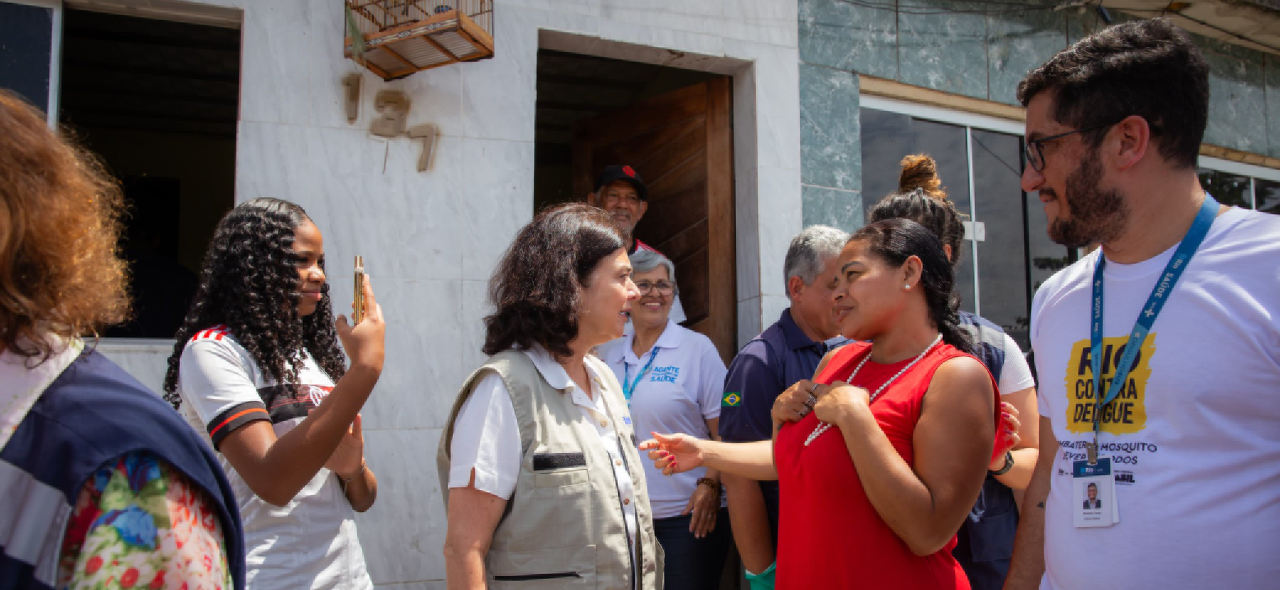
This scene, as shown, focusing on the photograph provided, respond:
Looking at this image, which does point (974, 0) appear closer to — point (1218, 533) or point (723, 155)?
point (723, 155)

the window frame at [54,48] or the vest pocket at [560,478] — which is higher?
the window frame at [54,48]

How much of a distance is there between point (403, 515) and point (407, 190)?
1.53m

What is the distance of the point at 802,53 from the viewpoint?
536 cm

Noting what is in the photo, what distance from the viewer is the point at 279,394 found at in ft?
8.07

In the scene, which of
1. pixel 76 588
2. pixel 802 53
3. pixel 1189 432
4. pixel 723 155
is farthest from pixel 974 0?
pixel 76 588

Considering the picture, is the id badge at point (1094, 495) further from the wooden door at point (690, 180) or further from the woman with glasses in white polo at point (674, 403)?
the wooden door at point (690, 180)

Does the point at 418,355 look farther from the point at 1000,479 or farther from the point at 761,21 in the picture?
the point at 761,21

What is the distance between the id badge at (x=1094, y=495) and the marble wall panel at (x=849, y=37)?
392 cm

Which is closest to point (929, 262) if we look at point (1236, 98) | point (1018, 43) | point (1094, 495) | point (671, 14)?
point (1094, 495)

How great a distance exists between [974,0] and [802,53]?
141cm

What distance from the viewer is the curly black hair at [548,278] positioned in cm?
248

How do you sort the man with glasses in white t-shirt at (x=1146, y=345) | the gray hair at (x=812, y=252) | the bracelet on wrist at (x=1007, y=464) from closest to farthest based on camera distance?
the man with glasses in white t-shirt at (x=1146, y=345), the bracelet on wrist at (x=1007, y=464), the gray hair at (x=812, y=252)

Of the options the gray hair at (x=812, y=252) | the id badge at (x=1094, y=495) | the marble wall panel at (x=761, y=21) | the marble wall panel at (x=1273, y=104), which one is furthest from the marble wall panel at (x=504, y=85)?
the marble wall panel at (x=1273, y=104)

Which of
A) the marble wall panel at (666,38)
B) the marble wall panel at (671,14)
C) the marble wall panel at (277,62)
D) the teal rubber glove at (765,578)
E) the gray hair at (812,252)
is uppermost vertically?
→ the marble wall panel at (671,14)
